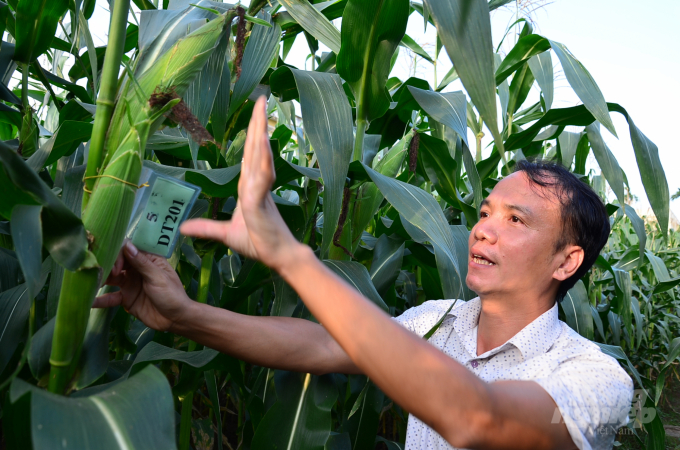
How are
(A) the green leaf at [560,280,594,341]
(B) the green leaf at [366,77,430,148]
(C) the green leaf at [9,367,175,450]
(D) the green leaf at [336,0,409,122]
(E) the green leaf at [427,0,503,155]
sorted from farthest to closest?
(A) the green leaf at [560,280,594,341]
(B) the green leaf at [366,77,430,148]
(D) the green leaf at [336,0,409,122]
(E) the green leaf at [427,0,503,155]
(C) the green leaf at [9,367,175,450]

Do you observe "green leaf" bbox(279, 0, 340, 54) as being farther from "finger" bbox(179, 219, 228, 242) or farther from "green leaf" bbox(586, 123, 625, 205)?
"green leaf" bbox(586, 123, 625, 205)

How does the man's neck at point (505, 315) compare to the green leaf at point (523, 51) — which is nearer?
the man's neck at point (505, 315)

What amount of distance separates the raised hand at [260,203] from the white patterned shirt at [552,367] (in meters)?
0.52

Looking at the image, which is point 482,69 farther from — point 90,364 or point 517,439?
point 90,364

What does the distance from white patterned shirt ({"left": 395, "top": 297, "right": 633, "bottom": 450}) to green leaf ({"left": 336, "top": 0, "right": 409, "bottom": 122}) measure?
1.76 feet

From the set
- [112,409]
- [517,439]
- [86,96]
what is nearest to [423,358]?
[517,439]

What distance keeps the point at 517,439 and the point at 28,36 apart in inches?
45.3

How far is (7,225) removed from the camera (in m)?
1.07

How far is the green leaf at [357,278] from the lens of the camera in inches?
42.1

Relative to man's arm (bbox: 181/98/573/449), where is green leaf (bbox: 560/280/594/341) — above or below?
below

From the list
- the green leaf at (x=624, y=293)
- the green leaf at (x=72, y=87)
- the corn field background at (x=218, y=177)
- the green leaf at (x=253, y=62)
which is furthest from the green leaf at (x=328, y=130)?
the green leaf at (x=624, y=293)

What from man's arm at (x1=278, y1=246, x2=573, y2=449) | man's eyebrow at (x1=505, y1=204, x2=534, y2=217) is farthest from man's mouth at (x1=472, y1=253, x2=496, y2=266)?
man's arm at (x1=278, y1=246, x2=573, y2=449)

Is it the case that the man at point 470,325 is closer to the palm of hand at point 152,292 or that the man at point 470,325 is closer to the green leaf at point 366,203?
the palm of hand at point 152,292

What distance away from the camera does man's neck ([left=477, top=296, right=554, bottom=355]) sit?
1204mm
